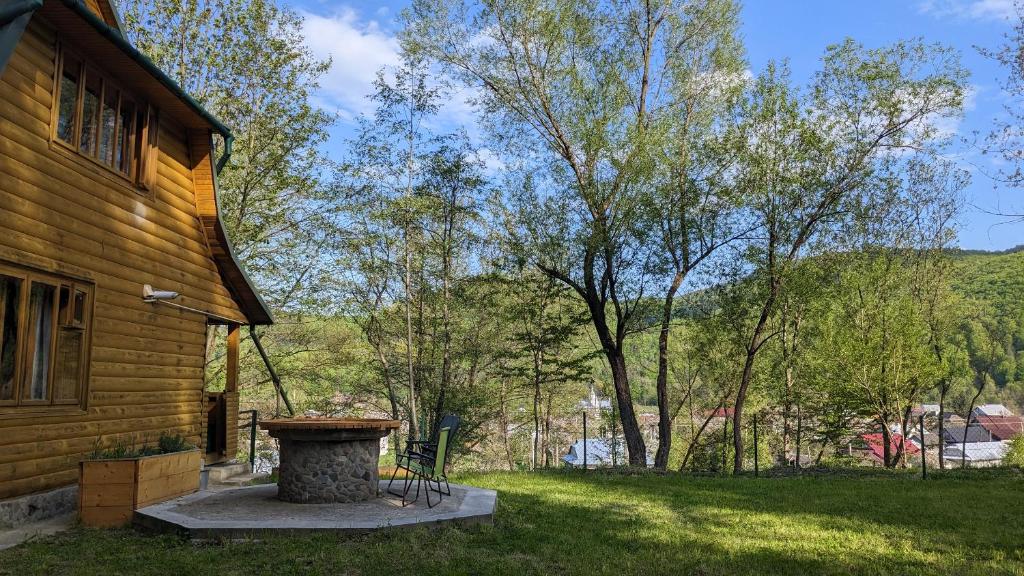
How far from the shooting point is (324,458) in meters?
6.46

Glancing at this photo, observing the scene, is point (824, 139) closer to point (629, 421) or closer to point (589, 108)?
point (589, 108)

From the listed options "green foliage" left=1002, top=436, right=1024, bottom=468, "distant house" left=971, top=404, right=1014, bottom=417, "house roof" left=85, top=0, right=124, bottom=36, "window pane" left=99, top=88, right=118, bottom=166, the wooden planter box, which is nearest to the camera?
the wooden planter box

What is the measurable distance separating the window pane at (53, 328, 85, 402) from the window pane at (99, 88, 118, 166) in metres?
1.86

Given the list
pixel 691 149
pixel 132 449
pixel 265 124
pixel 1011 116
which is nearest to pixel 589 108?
pixel 691 149

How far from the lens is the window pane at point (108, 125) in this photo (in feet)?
22.8

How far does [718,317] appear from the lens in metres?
15.9

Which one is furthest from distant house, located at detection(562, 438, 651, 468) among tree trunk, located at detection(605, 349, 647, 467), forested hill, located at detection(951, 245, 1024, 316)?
forested hill, located at detection(951, 245, 1024, 316)

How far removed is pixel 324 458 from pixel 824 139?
13.2 metres

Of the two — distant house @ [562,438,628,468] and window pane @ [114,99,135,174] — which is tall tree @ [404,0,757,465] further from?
distant house @ [562,438,628,468]

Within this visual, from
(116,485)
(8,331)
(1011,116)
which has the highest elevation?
(1011,116)

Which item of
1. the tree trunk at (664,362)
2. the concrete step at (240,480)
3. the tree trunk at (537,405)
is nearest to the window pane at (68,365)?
the concrete step at (240,480)

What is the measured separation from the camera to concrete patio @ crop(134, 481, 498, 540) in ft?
17.3

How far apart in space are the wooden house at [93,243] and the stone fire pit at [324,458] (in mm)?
1884

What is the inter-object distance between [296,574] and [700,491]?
652 centimetres
